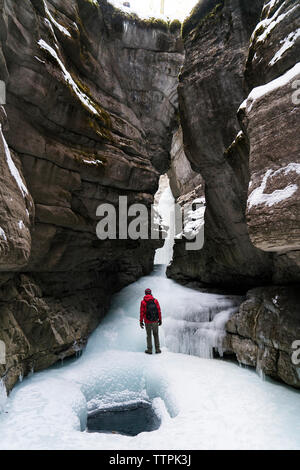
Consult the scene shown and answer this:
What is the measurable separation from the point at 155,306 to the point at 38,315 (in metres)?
3.96

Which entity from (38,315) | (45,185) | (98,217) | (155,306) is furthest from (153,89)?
(38,315)

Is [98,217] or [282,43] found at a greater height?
[282,43]

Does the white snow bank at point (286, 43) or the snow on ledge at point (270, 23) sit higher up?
the snow on ledge at point (270, 23)

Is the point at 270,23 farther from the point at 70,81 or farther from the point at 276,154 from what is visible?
the point at 70,81

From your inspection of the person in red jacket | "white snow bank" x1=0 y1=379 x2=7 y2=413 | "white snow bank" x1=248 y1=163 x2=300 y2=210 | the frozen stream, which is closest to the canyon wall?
"white snow bank" x1=248 y1=163 x2=300 y2=210

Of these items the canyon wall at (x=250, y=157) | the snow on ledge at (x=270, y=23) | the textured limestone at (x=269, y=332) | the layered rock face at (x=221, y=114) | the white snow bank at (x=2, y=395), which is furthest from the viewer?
the layered rock face at (x=221, y=114)

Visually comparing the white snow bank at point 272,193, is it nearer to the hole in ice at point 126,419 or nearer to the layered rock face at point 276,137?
the layered rock face at point 276,137

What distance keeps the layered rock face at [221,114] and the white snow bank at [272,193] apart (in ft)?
12.9

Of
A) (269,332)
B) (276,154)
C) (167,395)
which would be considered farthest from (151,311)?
(276,154)

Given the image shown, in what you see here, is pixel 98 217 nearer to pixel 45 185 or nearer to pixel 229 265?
pixel 45 185

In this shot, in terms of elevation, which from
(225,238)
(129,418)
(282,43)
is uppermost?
(282,43)

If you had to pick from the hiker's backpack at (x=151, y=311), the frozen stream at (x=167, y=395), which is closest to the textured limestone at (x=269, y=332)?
the frozen stream at (x=167, y=395)

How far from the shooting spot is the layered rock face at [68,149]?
6.80 meters

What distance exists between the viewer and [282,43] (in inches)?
216
